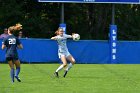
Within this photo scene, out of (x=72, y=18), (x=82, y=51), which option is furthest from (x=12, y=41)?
(x=72, y=18)

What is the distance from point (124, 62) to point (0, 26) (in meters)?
10.2

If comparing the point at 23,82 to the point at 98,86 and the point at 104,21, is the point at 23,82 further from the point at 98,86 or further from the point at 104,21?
the point at 104,21

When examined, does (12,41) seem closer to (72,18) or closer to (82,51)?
→ (82,51)

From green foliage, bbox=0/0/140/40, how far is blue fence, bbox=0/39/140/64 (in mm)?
7454

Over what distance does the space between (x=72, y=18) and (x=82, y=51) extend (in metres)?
10.1

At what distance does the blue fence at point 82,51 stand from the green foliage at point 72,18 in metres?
7.45

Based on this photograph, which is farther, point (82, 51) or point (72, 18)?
point (72, 18)

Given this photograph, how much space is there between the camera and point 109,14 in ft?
142

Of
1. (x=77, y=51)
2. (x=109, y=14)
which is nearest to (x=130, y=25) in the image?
(x=109, y=14)

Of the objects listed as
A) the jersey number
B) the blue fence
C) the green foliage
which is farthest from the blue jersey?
the green foliage

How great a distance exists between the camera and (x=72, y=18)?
41.8 m

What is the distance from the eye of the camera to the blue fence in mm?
31062

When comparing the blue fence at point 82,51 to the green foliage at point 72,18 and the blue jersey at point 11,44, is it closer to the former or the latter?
the green foliage at point 72,18

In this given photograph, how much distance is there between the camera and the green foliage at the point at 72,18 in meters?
38.9
